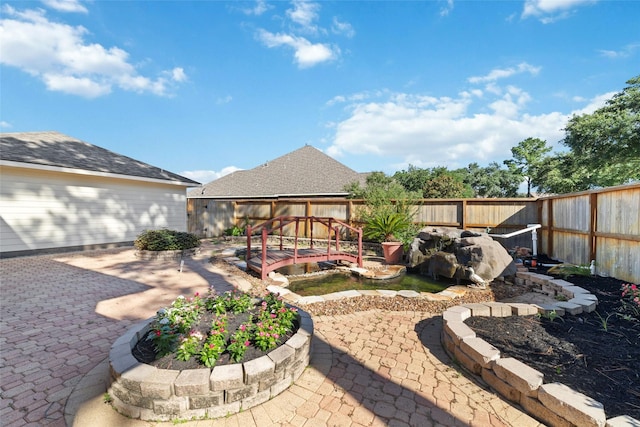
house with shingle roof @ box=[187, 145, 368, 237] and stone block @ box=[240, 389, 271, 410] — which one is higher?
house with shingle roof @ box=[187, 145, 368, 237]

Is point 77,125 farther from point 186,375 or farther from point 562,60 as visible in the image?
point 562,60

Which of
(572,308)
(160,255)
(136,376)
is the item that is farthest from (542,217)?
(160,255)

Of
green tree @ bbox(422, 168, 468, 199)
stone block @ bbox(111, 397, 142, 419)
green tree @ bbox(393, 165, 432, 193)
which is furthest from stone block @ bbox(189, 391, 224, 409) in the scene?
green tree @ bbox(393, 165, 432, 193)

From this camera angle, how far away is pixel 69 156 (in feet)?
27.5

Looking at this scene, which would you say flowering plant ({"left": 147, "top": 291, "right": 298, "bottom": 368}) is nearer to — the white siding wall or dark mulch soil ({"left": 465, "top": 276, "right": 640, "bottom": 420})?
dark mulch soil ({"left": 465, "top": 276, "right": 640, "bottom": 420})

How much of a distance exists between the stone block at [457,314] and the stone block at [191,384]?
2.43 metres

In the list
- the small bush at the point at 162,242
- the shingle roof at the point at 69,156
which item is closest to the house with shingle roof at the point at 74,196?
the shingle roof at the point at 69,156

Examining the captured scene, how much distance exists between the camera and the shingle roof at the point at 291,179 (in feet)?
49.1

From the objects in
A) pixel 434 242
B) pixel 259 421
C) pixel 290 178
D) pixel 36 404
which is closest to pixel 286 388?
pixel 259 421

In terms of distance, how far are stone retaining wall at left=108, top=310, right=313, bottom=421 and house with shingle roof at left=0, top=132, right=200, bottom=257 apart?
803cm

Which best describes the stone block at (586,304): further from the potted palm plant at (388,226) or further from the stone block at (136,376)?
the stone block at (136,376)

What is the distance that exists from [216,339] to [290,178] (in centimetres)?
1430

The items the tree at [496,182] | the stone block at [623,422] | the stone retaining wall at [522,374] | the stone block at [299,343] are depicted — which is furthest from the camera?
the tree at [496,182]

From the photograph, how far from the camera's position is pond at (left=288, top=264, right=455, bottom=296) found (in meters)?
4.95
